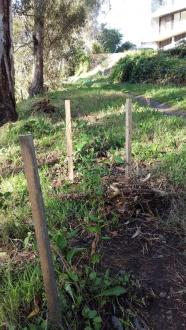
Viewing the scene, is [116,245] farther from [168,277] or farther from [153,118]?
[153,118]

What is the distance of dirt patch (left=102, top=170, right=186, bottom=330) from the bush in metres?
13.9

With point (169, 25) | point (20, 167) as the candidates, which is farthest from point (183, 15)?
point (20, 167)

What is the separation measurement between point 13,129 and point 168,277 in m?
5.17

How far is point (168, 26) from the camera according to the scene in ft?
150

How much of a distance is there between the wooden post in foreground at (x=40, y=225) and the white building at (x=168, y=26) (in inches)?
1590

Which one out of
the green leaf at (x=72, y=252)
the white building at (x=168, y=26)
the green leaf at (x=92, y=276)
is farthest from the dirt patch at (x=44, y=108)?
the white building at (x=168, y=26)

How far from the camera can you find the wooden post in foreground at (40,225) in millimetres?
1951

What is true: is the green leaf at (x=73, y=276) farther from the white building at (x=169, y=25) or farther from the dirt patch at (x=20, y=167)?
the white building at (x=169, y=25)

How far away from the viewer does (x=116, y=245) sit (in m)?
3.13

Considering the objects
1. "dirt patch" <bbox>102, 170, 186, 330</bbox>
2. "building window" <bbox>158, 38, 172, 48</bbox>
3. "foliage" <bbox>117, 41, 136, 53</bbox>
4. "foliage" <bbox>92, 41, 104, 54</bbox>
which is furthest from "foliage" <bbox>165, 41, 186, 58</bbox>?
"foliage" <bbox>117, 41, 136, 53</bbox>

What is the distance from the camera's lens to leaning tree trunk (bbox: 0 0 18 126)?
8102mm

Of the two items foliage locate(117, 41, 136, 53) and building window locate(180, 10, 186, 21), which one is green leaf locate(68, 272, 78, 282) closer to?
building window locate(180, 10, 186, 21)

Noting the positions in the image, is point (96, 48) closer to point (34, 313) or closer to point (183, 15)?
point (183, 15)

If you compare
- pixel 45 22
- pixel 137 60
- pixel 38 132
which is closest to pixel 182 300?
pixel 38 132
